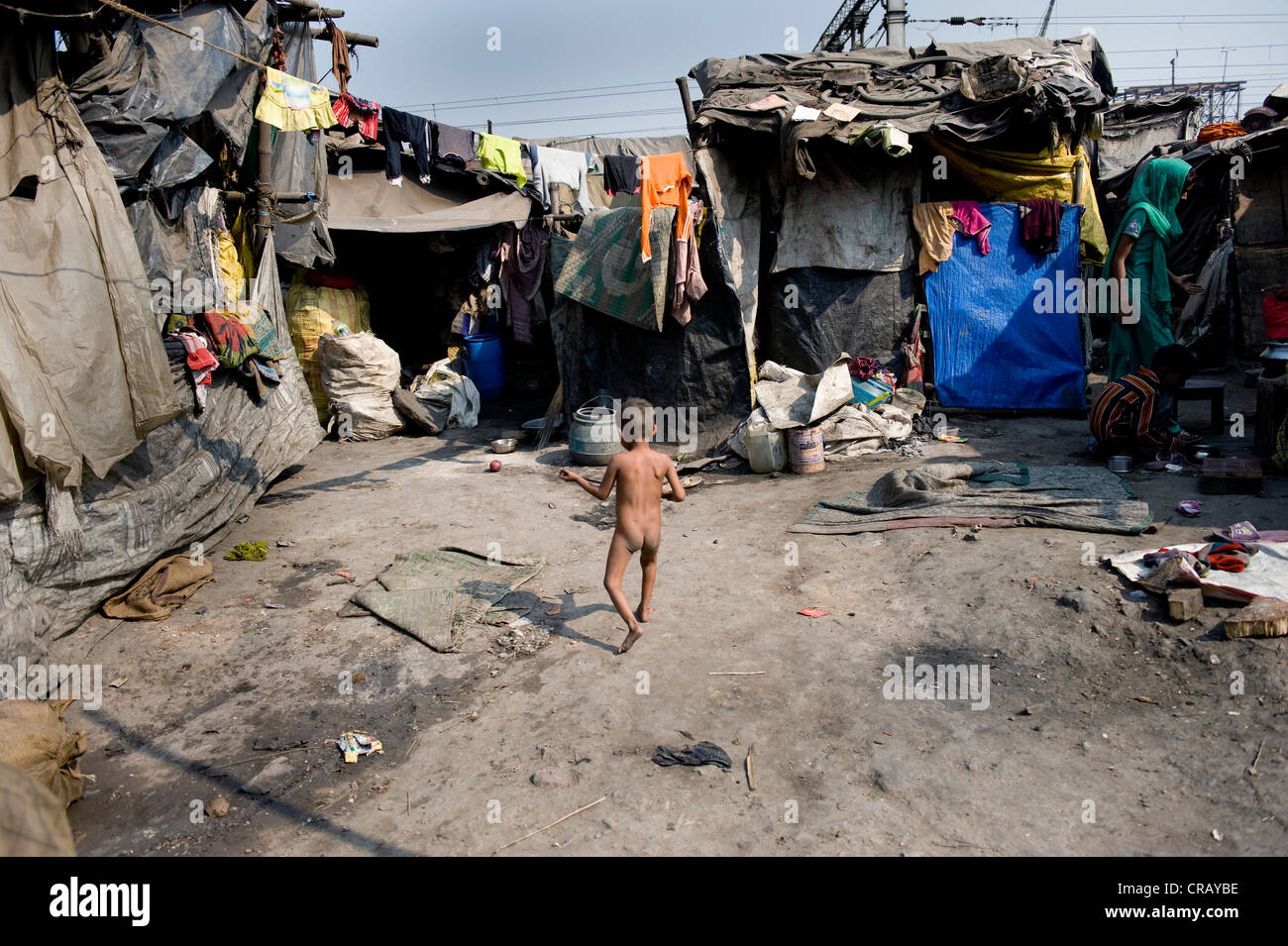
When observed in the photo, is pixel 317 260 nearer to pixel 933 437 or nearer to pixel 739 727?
pixel 933 437

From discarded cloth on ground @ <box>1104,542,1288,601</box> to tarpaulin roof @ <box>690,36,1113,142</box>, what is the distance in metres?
6.07

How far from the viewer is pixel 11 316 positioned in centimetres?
488

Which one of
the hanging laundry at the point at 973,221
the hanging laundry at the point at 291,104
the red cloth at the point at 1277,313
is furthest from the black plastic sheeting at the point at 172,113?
the red cloth at the point at 1277,313

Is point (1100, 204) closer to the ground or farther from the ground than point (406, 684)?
farther from the ground

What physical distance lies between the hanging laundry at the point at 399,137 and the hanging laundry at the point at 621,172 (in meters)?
3.23

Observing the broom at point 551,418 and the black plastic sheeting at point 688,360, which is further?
the broom at point 551,418

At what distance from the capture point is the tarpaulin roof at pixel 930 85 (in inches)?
367

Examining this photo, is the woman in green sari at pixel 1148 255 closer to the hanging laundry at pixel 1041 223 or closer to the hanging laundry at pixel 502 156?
the hanging laundry at pixel 1041 223

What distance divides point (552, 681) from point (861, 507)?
337cm

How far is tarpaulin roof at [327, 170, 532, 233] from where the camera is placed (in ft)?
42.0

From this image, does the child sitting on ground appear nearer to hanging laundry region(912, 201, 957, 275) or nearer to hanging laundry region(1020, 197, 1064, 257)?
hanging laundry region(912, 201, 957, 275)

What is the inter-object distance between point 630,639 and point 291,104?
6159mm

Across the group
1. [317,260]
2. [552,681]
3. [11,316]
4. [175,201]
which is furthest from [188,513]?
[317,260]

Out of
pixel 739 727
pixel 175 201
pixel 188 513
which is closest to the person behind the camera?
pixel 739 727
